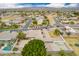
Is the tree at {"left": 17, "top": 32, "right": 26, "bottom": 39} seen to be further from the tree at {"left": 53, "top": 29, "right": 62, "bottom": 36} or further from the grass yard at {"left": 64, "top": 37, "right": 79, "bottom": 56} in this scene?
the grass yard at {"left": 64, "top": 37, "right": 79, "bottom": 56}

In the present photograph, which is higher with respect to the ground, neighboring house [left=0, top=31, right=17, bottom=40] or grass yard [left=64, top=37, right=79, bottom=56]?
neighboring house [left=0, top=31, right=17, bottom=40]

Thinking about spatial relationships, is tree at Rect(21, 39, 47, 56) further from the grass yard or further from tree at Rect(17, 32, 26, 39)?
the grass yard

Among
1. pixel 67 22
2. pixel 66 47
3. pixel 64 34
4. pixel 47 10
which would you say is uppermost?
pixel 47 10

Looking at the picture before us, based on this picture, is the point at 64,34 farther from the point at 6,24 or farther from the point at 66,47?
the point at 6,24

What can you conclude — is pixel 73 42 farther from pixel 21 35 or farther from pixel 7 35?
pixel 7 35

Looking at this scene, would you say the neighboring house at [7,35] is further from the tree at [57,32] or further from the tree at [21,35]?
the tree at [57,32]

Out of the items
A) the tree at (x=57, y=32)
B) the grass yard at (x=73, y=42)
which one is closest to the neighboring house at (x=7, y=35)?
the tree at (x=57, y=32)

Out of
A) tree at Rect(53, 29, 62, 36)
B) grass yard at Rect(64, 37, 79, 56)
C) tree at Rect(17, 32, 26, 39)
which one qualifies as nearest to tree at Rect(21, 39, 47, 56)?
tree at Rect(17, 32, 26, 39)

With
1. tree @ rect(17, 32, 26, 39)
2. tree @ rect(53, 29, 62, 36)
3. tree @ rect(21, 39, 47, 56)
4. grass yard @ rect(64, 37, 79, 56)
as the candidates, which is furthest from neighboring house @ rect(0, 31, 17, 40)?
grass yard @ rect(64, 37, 79, 56)

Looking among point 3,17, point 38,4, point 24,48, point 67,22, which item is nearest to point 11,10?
point 3,17

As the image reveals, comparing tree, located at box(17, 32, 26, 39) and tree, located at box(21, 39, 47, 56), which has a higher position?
tree, located at box(17, 32, 26, 39)
